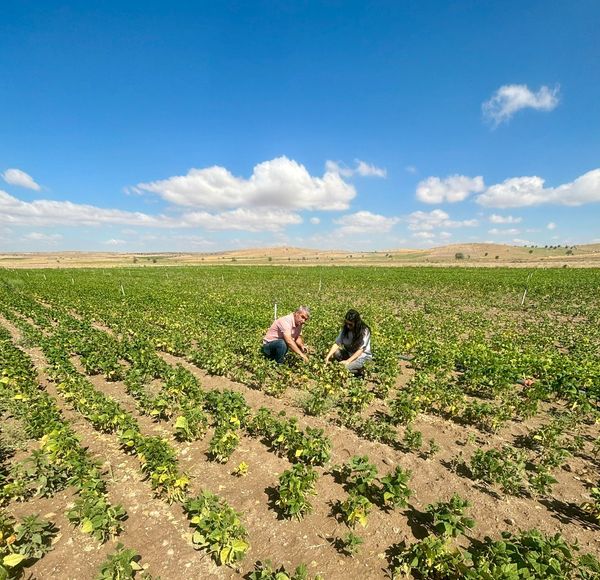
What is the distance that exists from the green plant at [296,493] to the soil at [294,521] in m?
0.11

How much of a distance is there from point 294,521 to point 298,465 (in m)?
0.60

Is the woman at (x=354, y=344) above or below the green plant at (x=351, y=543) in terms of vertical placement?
above

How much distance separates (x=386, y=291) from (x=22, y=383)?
80.3ft

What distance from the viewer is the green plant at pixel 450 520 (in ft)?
11.5

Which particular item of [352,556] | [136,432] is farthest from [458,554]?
[136,432]

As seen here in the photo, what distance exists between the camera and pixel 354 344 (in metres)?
8.26

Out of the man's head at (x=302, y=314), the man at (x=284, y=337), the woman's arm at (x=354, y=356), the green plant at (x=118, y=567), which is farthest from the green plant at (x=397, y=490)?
the man's head at (x=302, y=314)

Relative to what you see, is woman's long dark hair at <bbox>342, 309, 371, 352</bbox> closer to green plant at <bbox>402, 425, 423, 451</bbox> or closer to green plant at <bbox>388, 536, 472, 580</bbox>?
green plant at <bbox>402, 425, 423, 451</bbox>

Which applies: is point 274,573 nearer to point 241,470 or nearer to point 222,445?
point 241,470

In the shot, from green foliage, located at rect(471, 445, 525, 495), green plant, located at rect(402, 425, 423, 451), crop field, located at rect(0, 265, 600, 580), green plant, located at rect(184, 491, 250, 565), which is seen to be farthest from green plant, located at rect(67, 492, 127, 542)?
green foliage, located at rect(471, 445, 525, 495)

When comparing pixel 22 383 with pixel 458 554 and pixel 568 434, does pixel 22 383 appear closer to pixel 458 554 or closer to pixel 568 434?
pixel 458 554

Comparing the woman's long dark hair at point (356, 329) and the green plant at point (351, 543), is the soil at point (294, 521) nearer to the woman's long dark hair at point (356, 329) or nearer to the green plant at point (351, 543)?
the green plant at point (351, 543)

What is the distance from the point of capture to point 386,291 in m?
27.9

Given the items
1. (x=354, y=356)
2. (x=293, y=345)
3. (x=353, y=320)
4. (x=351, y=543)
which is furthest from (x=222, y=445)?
(x=353, y=320)
